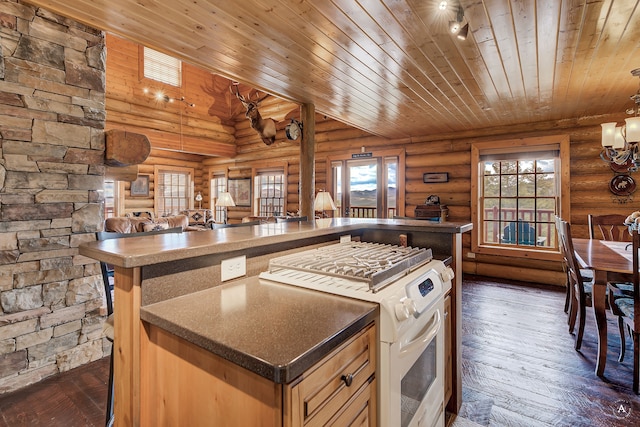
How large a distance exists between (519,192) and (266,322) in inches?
212

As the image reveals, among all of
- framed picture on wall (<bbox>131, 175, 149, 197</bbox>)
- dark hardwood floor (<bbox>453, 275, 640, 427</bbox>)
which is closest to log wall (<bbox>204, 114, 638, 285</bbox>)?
dark hardwood floor (<bbox>453, 275, 640, 427</bbox>)

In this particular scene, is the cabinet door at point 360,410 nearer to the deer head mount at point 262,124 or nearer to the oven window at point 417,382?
the oven window at point 417,382

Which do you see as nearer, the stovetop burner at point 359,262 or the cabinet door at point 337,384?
the cabinet door at point 337,384

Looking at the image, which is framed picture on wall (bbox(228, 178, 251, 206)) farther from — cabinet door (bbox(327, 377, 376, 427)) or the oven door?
cabinet door (bbox(327, 377, 376, 427))

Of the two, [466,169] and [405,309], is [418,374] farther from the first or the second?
Answer: [466,169]

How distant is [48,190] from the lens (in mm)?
2250

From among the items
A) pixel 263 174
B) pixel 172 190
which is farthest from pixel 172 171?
pixel 263 174

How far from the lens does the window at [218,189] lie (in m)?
9.27

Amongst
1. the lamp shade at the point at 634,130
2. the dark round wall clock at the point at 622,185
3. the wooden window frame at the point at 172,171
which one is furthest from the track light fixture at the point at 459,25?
the wooden window frame at the point at 172,171

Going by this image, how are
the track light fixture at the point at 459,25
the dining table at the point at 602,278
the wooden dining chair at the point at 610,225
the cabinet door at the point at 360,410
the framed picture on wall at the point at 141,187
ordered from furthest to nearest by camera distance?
the framed picture on wall at the point at 141,187
the wooden dining chair at the point at 610,225
the dining table at the point at 602,278
the track light fixture at the point at 459,25
the cabinet door at the point at 360,410

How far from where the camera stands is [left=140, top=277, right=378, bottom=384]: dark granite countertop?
75 centimetres

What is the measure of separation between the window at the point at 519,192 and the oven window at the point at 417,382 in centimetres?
425

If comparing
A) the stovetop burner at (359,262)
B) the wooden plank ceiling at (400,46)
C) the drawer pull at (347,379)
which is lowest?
the drawer pull at (347,379)

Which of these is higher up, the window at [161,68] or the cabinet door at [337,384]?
the window at [161,68]
